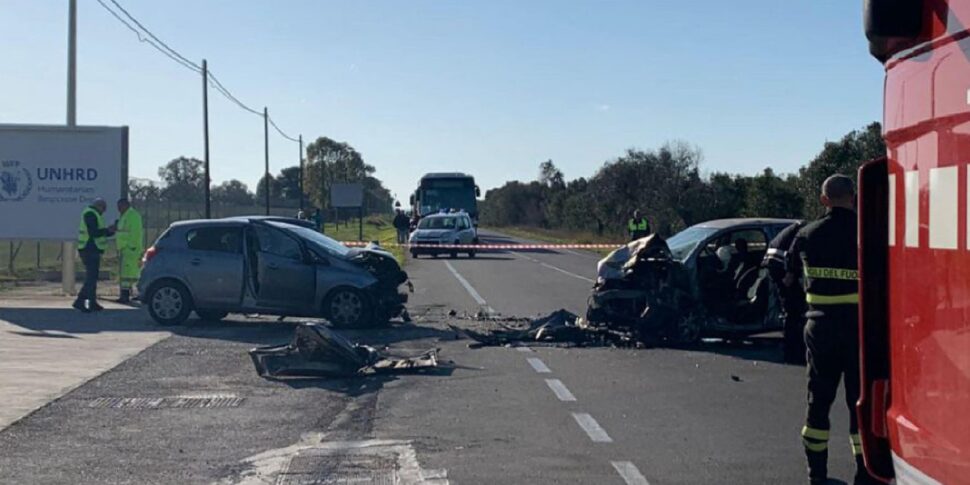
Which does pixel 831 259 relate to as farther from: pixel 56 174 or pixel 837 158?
pixel 837 158

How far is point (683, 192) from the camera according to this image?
64.8 m

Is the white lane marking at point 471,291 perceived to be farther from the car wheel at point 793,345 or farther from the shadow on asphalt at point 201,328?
the car wheel at point 793,345

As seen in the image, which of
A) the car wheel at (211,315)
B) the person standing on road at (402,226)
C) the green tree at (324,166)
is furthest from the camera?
the green tree at (324,166)

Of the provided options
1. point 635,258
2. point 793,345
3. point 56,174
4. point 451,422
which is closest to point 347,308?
point 635,258

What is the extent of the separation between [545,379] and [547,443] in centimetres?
340

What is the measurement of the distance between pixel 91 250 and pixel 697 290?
11.0m

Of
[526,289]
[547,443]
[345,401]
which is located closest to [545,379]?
[345,401]

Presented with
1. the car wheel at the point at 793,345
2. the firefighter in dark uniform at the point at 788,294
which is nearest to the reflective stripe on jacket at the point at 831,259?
the firefighter in dark uniform at the point at 788,294

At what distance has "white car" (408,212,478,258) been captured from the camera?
4369cm

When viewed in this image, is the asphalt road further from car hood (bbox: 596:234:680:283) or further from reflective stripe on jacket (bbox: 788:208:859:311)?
reflective stripe on jacket (bbox: 788:208:859:311)

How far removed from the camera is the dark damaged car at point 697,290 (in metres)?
14.8

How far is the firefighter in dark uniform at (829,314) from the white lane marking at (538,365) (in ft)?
18.9

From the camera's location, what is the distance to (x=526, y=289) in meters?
26.0

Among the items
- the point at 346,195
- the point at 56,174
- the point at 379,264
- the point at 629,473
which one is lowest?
the point at 629,473
